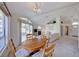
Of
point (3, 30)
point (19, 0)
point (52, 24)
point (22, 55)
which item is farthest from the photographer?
point (52, 24)

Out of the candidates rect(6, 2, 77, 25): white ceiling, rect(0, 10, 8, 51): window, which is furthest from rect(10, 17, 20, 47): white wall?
rect(0, 10, 8, 51): window

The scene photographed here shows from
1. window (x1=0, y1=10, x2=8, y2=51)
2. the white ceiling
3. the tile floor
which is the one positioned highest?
the white ceiling

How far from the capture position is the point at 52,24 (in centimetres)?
1494

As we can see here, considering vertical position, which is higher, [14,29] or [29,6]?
[29,6]

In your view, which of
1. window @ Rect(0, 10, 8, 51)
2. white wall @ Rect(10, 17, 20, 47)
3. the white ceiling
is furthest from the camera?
white wall @ Rect(10, 17, 20, 47)

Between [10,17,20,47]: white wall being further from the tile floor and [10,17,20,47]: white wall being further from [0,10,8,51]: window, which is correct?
the tile floor

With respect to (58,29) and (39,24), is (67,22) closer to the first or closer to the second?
(58,29)

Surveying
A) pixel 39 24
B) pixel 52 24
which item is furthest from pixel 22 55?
pixel 52 24

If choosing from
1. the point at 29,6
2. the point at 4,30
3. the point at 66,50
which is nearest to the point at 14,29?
the point at 4,30

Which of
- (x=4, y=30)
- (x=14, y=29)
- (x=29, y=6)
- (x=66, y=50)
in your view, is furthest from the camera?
(x=14, y=29)

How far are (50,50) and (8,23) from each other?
3.45 meters

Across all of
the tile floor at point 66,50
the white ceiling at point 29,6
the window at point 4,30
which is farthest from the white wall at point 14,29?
the tile floor at point 66,50

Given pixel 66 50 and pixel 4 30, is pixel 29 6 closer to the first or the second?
pixel 4 30

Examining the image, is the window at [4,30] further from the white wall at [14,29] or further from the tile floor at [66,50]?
the tile floor at [66,50]
